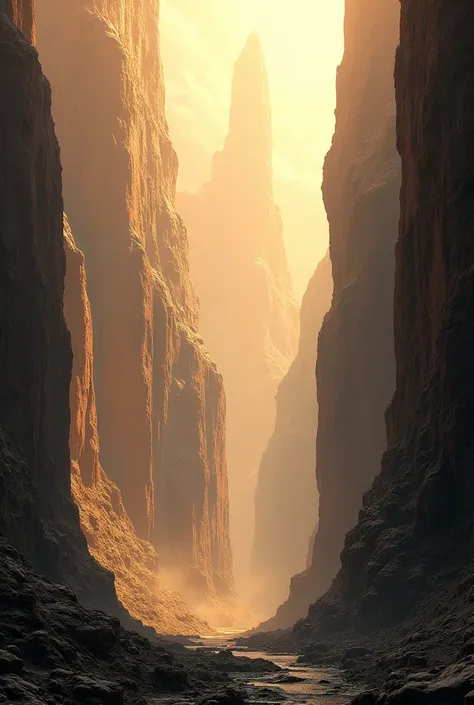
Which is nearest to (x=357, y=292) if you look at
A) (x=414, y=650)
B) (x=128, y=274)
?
(x=128, y=274)

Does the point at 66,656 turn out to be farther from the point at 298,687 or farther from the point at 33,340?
the point at 33,340

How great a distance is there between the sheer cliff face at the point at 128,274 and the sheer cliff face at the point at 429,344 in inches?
1786

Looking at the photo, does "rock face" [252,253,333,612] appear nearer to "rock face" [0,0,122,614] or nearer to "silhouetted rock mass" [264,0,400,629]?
"silhouetted rock mass" [264,0,400,629]

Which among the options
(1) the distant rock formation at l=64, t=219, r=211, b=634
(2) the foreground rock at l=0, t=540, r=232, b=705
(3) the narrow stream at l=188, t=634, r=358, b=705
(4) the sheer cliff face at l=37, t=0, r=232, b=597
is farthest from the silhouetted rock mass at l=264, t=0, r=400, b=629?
(2) the foreground rock at l=0, t=540, r=232, b=705

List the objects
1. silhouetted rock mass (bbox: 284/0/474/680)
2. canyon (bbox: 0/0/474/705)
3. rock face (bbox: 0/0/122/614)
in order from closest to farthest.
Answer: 1. canyon (bbox: 0/0/474/705)
2. silhouetted rock mass (bbox: 284/0/474/680)
3. rock face (bbox: 0/0/122/614)

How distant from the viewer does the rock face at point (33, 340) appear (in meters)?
46.2

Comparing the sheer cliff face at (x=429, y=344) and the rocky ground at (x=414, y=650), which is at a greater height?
the sheer cliff face at (x=429, y=344)

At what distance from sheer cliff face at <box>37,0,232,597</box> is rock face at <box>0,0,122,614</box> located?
2694cm

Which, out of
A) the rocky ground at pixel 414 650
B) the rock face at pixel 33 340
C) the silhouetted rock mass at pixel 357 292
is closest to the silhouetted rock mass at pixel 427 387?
the rocky ground at pixel 414 650

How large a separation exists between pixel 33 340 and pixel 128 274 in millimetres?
56406

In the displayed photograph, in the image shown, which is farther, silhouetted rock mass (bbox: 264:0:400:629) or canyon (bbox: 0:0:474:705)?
silhouetted rock mass (bbox: 264:0:400:629)

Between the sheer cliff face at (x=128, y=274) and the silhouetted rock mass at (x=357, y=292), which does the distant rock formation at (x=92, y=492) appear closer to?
the sheer cliff face at (x=128, y=274)

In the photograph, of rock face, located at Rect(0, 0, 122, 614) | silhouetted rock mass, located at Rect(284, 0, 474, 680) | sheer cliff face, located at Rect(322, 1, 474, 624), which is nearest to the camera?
silhouetted rock mass, located at Rect(284, 0, 474, 680)

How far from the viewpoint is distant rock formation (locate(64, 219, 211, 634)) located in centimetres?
8294
